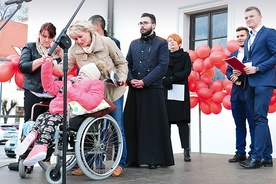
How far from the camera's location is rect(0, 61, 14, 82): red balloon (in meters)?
3.75

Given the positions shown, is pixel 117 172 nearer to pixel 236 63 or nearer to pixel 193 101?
pixel 236 63

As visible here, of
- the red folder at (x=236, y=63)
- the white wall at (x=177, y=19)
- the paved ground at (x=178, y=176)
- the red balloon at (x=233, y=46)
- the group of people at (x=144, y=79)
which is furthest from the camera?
the white wall at (x=177, y=19)

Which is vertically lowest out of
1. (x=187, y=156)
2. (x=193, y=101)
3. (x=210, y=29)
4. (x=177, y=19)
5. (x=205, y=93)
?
(x=187, y=156)

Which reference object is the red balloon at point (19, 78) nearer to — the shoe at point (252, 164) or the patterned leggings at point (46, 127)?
the patterned leggings at point (46, 127)

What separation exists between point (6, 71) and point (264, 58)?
2.31 m

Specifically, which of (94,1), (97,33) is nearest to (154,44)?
(97,33)

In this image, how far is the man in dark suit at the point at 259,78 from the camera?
11.6 feet

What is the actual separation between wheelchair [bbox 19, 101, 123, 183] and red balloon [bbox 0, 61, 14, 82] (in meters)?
1.06

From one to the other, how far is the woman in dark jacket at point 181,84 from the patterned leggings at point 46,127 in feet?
5.47

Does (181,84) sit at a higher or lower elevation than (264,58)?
lower

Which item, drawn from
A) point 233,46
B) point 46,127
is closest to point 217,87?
point 233,46

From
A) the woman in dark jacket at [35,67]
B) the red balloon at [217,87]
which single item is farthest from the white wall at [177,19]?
the woman in dark jacket at [35,67]

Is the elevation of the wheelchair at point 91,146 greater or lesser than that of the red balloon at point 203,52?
lesser

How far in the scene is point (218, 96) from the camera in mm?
4820
